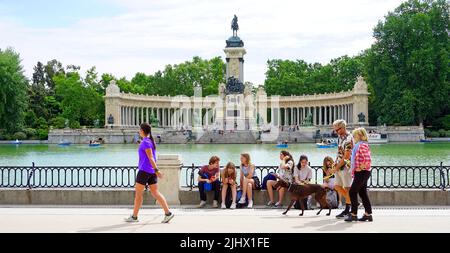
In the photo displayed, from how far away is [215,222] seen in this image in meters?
12.1

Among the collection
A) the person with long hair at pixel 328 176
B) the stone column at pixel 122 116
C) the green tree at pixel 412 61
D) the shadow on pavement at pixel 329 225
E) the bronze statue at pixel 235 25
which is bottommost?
the shadow on pavement at pixel 329 225

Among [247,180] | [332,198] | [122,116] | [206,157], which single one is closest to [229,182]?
[247,180]

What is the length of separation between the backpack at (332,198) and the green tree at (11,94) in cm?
6660

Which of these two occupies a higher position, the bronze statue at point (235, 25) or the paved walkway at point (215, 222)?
the bronze statue at point (235, 25)

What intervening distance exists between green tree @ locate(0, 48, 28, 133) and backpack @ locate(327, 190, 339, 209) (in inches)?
2622

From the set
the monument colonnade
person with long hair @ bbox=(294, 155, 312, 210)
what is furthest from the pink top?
the monument colonnade

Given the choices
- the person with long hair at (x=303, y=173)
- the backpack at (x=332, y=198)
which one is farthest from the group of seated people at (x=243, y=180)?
the backpack at (x=332, y=198)

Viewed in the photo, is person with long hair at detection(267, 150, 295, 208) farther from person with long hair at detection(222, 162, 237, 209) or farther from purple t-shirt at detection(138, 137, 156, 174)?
purple t-shirt at detection(138, 137, 156, 174)

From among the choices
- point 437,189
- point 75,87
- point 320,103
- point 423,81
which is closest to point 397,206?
point 437,189

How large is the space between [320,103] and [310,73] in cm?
1825

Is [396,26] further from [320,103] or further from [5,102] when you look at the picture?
[5,102]

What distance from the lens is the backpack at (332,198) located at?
14805 millimetres

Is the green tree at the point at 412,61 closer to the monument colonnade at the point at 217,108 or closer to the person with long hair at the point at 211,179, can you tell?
the monument colonnade at the point at 217,108

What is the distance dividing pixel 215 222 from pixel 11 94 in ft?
230
